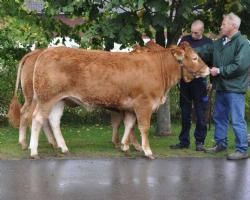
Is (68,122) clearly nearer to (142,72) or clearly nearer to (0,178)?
(142,72)

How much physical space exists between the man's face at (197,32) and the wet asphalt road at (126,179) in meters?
1.91

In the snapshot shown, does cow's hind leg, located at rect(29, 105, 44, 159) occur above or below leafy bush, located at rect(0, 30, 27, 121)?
below

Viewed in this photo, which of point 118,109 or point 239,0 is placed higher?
point 239,0

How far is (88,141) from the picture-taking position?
35.2 ft

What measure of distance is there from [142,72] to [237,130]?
165 centimetres

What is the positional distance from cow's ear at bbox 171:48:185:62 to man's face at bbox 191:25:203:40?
1.43ft

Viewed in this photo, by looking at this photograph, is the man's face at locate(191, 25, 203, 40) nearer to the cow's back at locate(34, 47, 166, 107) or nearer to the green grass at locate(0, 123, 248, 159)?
the cow's back at locate(34, 47, 166, 107)

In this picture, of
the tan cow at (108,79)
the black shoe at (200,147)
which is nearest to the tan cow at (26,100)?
the tan cow at (108,79)

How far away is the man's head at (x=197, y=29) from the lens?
31.8 feet

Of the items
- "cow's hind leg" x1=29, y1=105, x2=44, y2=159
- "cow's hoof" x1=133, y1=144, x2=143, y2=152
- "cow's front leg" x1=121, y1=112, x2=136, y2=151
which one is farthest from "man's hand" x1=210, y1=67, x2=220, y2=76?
"cow's hind leg" x1=29, y1=105, x2=44, y2=159

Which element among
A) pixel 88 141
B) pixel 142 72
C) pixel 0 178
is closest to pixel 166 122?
pixel 88 141

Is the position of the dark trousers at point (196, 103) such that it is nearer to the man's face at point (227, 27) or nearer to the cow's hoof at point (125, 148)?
the man's face at point (227, 27)

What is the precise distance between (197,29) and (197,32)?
3.2 inches

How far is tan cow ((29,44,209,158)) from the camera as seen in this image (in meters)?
9.19
